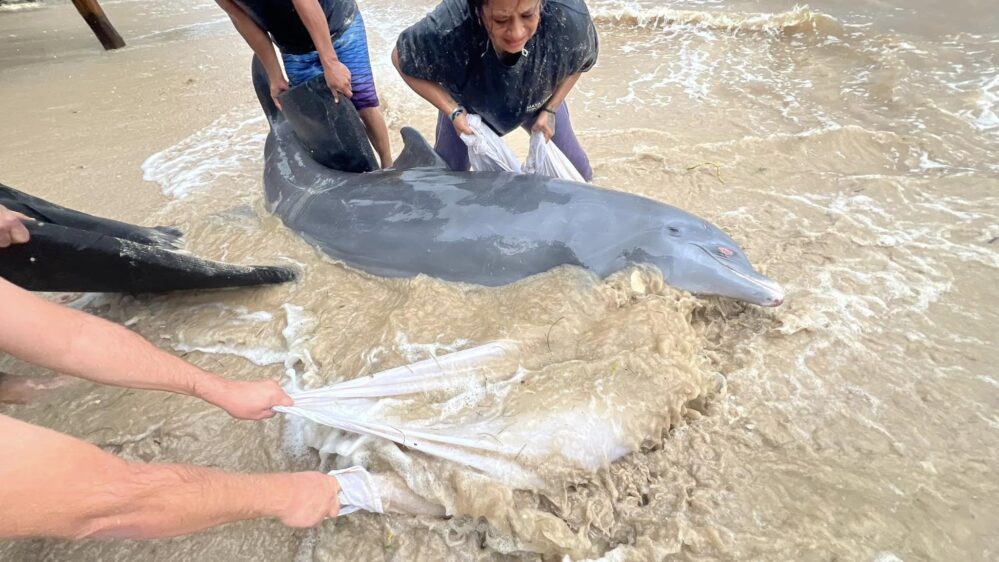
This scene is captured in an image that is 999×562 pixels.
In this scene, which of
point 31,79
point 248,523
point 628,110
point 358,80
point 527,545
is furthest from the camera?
point 31,79

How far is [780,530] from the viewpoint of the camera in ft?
5.72

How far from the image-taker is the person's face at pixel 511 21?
2.29m

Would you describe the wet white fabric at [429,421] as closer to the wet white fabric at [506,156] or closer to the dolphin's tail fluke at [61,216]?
the wet white fabric at [506,156]

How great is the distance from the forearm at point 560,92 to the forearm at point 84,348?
7.40 feet

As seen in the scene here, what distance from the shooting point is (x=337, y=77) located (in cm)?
321

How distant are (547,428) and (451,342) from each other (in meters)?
0.67

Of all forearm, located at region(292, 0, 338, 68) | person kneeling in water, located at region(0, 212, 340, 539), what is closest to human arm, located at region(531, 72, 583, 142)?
forearm, located at region(292, 0, 338, 68)

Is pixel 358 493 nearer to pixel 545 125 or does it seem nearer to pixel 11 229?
pixel 11 229

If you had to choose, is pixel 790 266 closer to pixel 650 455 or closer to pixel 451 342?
pixel 650 455

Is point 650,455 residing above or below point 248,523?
above

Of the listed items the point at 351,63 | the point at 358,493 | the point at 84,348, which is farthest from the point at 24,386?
the point at 351,63

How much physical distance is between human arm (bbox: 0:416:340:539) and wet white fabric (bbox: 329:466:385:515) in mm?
90

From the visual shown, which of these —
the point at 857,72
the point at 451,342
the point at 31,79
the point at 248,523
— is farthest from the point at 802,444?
the point at 31,79

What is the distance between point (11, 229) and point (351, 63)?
2.19 m
